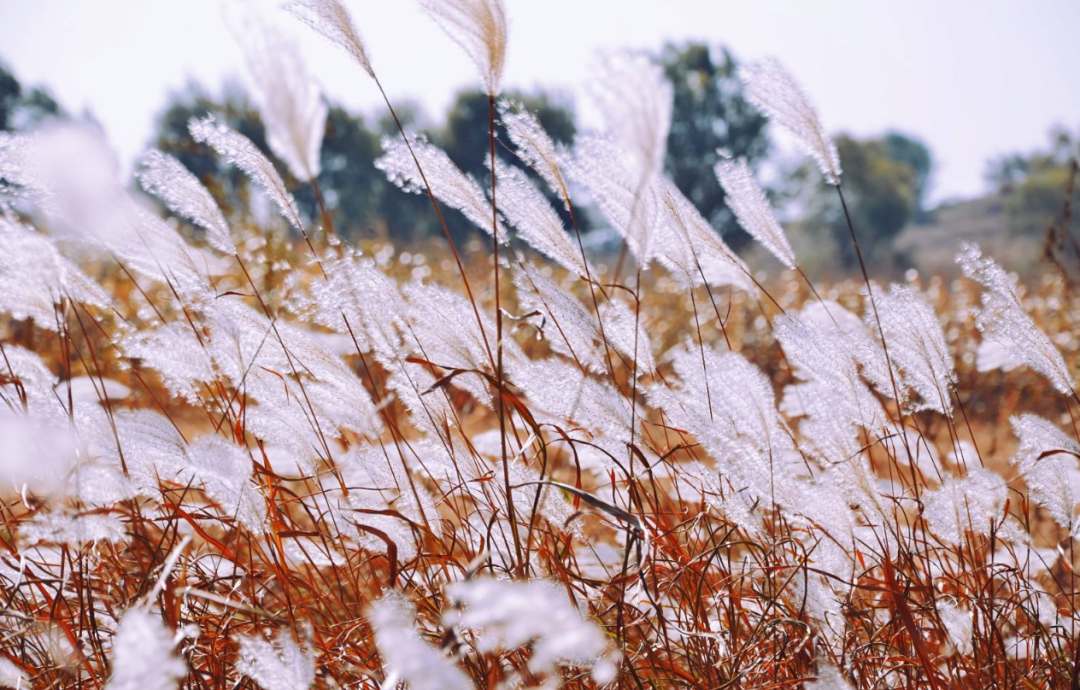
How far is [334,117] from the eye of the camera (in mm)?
26875

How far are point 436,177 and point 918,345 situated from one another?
0.83m

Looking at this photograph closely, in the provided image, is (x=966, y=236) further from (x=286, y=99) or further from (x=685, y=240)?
(x=286, y=99)

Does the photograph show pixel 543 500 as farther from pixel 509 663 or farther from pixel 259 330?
pixel 259 330

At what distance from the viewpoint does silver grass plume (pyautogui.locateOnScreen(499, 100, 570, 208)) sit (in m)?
1.16

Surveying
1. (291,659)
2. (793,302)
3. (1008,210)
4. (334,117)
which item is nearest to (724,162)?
(291,659)

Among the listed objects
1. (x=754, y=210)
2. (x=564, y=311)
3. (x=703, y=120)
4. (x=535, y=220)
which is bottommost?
(x=564, y=311)

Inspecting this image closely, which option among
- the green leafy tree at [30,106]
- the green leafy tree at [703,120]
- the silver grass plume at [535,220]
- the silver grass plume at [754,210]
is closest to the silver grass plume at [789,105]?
the silver grass plume at [754,210]

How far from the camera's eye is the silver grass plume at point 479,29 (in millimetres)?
918

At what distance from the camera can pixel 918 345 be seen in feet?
4.00

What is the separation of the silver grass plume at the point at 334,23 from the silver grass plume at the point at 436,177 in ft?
0.54

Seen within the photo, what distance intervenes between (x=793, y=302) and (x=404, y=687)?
575 cm

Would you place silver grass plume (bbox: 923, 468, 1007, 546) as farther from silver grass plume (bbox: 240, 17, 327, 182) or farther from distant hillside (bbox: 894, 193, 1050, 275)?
distant hillside (bbox: 894, 193, 1050, 275)

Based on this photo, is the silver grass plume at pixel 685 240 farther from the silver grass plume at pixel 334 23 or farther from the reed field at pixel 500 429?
the silver grass plume at pixel 334 23

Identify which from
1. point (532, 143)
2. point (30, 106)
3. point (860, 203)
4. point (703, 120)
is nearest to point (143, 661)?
point (532, 143)
